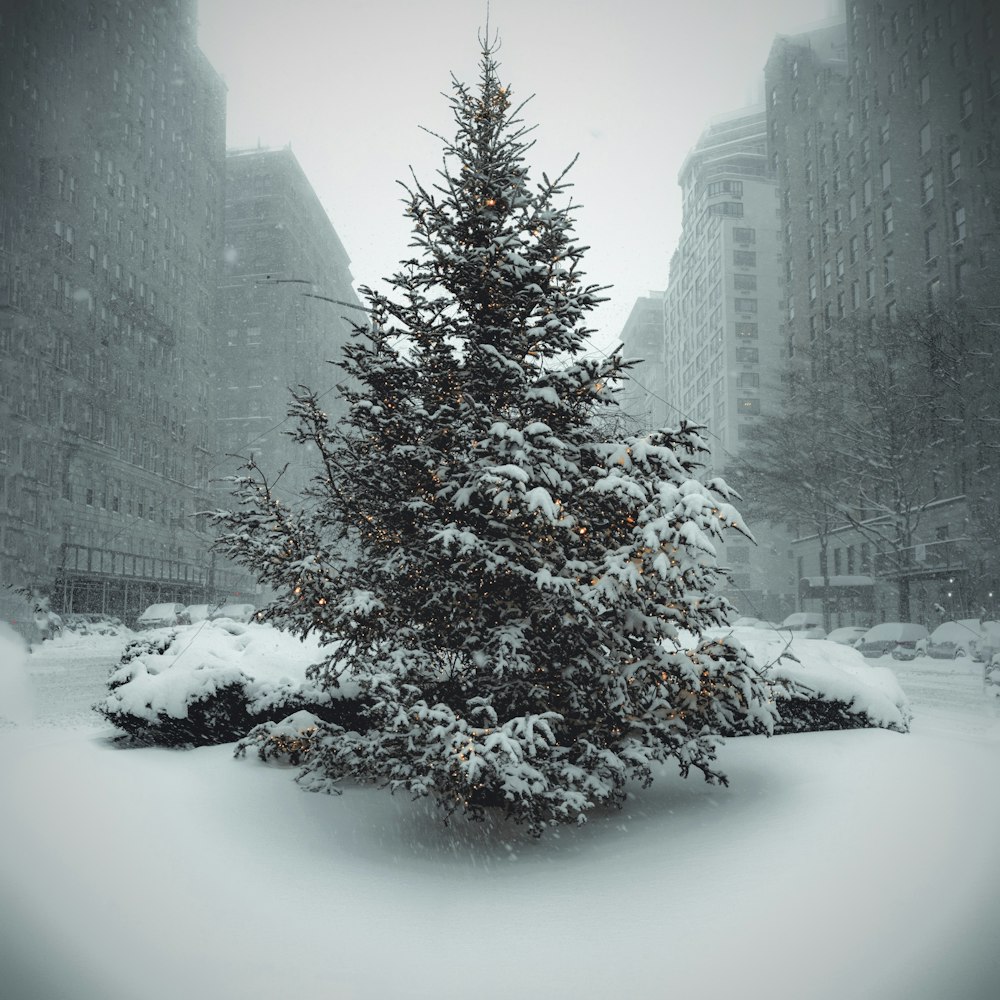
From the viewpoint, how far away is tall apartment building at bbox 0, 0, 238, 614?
47969 millimetres

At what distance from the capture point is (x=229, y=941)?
428cm

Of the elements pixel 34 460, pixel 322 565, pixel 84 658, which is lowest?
pixel 84 658

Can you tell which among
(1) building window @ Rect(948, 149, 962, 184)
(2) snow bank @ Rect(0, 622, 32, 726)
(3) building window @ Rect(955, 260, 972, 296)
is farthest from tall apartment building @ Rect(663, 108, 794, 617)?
(2) snow bank @ Rect(0, 622, 32, 726)

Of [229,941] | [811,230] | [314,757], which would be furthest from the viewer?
[811,230]

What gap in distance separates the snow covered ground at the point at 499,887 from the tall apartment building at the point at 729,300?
5679cm

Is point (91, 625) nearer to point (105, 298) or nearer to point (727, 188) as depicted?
point (105, 298)

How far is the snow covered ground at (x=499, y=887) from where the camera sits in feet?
13.2

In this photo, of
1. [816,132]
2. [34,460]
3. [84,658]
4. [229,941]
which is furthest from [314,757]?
[816,132]

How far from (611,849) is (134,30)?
74721 millimetres

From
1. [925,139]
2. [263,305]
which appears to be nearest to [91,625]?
[925,139]

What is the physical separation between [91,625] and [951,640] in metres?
35.9

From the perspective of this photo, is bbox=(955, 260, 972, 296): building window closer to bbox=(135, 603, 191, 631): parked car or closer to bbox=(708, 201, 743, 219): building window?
bbox=(135, 603, 191, 631): parked car

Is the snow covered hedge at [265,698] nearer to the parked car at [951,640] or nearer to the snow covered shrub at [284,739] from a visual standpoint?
the snow covered shrub at [284,739]

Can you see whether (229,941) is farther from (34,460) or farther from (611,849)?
(34,460)
